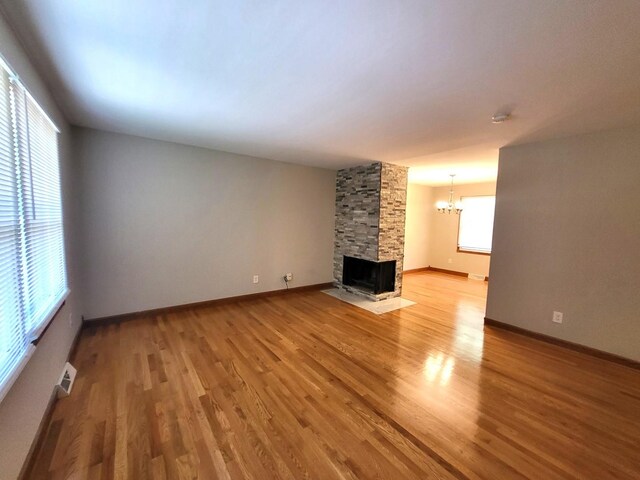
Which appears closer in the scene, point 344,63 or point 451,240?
point 344,63

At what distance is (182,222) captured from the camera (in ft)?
12.2

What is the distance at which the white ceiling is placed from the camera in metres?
1.23

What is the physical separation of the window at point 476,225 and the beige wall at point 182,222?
13.7 feet

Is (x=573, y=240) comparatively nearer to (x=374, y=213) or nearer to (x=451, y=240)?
(x=374, y=213)

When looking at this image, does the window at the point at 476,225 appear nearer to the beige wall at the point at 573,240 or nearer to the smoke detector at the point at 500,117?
the beige wall at the point at 573,240

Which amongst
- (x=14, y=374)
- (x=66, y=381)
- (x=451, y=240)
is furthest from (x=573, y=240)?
(x=66, y=381)

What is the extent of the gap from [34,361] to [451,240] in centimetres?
757

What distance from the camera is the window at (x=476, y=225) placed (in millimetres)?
6277

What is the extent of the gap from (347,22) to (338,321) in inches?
126

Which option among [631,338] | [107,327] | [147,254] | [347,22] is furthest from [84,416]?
[631,338]

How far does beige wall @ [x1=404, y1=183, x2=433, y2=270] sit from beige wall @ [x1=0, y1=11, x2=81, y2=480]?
643 cm

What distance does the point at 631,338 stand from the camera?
2.59 meters

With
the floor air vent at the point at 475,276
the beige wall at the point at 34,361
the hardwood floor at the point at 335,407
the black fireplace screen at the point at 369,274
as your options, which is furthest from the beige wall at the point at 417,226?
the beige wall at the point at 34,361

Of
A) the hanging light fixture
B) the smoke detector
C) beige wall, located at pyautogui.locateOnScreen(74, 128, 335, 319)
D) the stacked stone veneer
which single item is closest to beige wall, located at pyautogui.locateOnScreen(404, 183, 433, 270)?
the hanging light fixture
